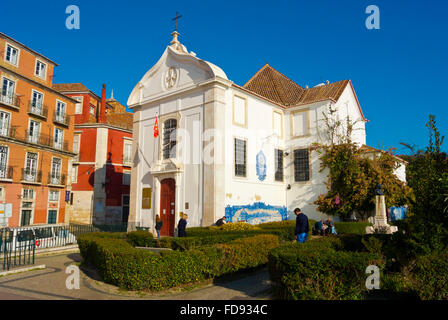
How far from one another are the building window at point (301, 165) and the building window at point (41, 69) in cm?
2301

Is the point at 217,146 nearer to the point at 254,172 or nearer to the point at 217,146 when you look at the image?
the point at 217,146

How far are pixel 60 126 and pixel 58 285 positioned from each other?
991 inches

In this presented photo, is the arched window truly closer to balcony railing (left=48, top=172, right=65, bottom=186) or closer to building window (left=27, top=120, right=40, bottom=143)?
building window (left=27, top=120, right=40, bottom=143)

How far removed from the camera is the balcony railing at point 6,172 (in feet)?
81.2

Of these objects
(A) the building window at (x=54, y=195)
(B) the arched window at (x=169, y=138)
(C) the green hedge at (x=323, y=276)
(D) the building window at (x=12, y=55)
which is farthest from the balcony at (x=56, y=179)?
(C) the green hedge at (x=323, y=276)

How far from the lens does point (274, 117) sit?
2358cm

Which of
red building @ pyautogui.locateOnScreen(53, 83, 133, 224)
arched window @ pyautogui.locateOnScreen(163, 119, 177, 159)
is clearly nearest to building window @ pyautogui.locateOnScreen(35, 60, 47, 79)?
red building @ pyautogui.locateOnScreen(53, 83, 133, 224)

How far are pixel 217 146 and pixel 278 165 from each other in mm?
6247

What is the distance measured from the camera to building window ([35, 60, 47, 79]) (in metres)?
29.1

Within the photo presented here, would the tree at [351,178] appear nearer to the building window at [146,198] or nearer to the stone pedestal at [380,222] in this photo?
the stone pedestal at [380,222]

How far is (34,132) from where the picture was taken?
27.9 metres

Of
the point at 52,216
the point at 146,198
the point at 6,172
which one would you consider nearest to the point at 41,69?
the point at 6,172

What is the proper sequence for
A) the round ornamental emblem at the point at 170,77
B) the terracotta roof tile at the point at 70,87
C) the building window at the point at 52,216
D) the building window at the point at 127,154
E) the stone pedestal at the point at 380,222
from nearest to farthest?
the stone pedestal at the point at 380,222, the round ornamental emblem at the point at 170,77, the building window at the point at 52,216, the building window at the point at 127,154, the terracotta roof tile at the point at 70,87
